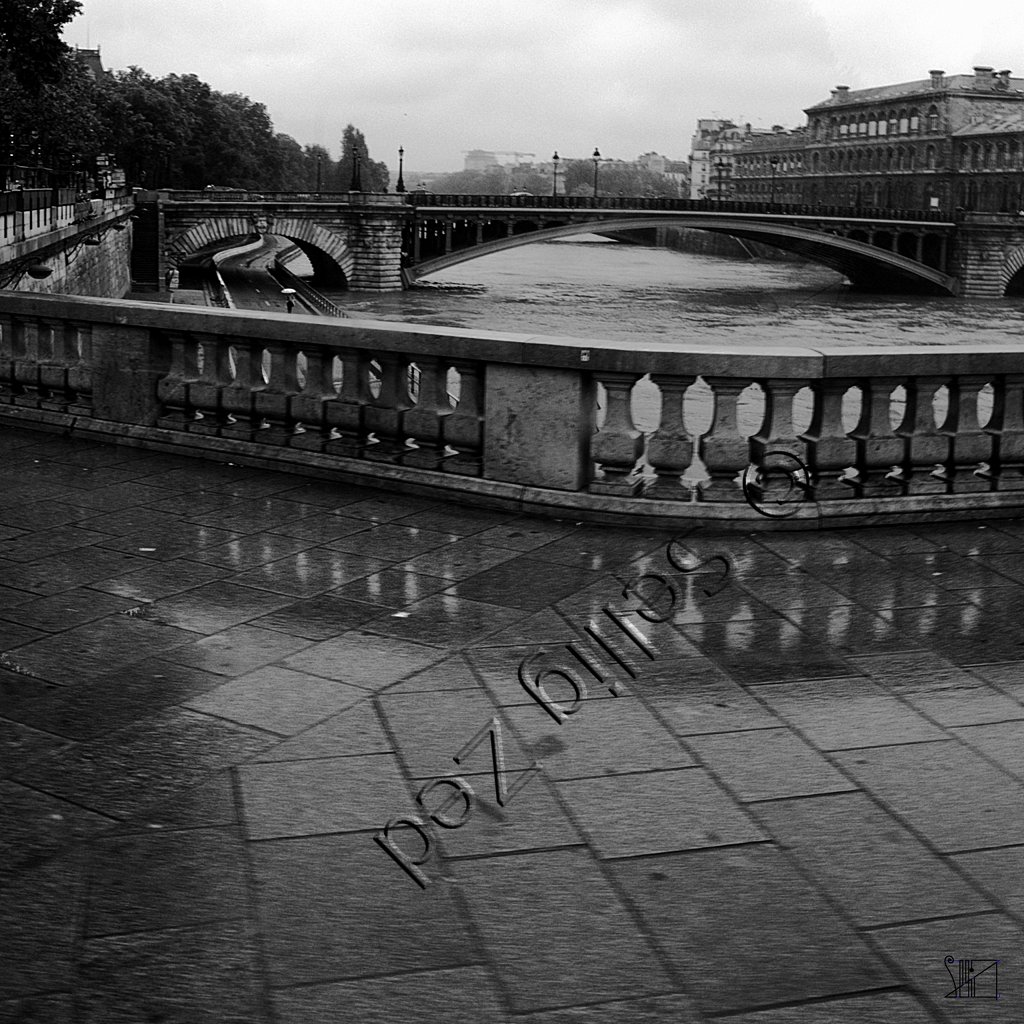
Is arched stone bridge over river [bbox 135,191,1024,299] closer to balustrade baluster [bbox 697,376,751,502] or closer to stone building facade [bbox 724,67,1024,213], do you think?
stone building facade [bbox 724,67,1024,213]

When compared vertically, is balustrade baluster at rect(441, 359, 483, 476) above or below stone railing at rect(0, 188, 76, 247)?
below

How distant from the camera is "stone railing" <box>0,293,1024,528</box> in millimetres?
5508

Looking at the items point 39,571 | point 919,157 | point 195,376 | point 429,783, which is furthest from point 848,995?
point 919,157

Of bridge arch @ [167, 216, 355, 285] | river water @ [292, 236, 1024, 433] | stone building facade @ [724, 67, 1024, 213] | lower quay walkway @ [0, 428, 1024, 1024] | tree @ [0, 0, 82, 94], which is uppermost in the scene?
stone building facade @ [724, 67, 1024, 213]

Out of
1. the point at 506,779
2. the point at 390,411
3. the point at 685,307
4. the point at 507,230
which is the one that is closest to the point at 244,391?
the point at 390,411

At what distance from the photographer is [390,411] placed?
6145 mm

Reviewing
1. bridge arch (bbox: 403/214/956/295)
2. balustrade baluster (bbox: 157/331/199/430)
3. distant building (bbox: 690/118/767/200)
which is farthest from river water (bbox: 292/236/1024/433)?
distant building (bbox: 690/118/767/200)

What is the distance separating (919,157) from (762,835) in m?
104

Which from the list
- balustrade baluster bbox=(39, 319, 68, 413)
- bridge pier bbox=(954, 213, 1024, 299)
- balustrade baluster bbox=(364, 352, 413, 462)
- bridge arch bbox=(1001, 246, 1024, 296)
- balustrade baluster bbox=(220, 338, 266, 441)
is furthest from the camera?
bridge arch bbox=(1001, 246, 1024, 296)

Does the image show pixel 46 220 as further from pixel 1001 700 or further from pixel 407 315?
pixel 1001 700

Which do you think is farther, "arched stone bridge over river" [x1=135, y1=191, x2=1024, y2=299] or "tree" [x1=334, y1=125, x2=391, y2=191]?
"tree" [x1=334, y1=125, x2=391, y2=191]

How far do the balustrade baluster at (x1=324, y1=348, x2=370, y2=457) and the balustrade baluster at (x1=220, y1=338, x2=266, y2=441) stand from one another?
47 centimetres

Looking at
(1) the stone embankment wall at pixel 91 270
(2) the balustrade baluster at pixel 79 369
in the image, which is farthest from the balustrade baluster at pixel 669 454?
(1) the stone embankment wall at pixel 91 270
